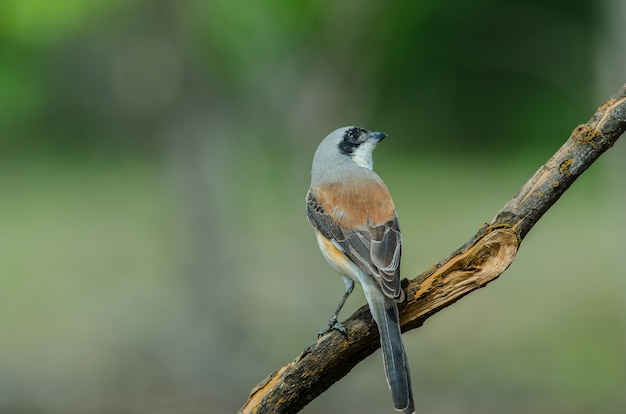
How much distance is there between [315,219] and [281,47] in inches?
227

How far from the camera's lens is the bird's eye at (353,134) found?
19.8 feet

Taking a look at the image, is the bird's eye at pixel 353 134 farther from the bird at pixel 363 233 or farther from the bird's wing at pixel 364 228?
the bird's wing at pixel 364 228

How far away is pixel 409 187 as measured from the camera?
29578mm

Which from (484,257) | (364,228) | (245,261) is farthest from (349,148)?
(245,261)

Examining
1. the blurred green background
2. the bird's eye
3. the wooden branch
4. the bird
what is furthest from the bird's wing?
the blurred green background

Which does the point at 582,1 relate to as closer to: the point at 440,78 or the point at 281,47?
the point at 440,78

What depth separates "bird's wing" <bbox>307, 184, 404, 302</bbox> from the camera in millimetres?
4891

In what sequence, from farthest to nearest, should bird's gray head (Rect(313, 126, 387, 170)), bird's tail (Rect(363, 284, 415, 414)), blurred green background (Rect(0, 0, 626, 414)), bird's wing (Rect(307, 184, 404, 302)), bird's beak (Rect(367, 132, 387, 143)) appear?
blurred green background (Rect(0, 0, 626, 414)) < bird's beak (Rect(367, 132, 387, 143)) < bird's gray head (Rect(313, 126, 387, 170)) < bird's wing (Rect(307, 184, 404, 302)) < bird's tail (Rect(363, 284, 415, 414))

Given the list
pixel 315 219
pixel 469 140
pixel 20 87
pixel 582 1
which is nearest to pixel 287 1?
pixel 20 87

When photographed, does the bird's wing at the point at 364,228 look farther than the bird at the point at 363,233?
Yes

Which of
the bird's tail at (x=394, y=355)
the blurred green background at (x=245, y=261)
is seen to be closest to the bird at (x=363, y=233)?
the bird's tail at (x=394, y=355)

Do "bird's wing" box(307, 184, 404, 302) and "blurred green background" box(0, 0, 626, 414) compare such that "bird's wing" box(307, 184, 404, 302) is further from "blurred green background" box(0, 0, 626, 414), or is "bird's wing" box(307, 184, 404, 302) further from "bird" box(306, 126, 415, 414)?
"blurred green background" box(0, 0, 626, 414)

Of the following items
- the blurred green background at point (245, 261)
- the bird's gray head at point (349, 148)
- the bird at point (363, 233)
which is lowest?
the bird at point (363, 233)

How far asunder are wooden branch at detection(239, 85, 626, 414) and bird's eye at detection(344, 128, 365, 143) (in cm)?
167
